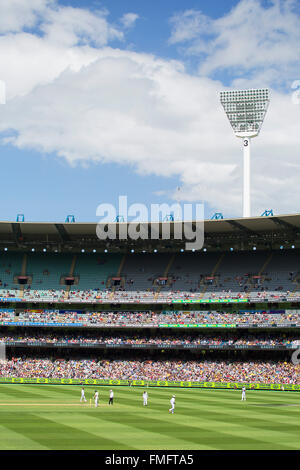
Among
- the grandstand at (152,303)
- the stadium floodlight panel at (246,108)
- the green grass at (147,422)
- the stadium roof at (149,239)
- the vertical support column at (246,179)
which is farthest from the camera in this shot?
the vertical support column at (246,179)

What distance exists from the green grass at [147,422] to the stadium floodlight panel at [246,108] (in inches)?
1588

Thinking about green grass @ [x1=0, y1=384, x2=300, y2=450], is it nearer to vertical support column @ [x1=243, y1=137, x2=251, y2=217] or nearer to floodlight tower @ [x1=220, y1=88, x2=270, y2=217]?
vertical support column @ [x1=243, y1=137, x2=251, y2=217]

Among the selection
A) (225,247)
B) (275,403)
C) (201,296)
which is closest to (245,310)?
(201,296)

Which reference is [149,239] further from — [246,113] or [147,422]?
[147,422]

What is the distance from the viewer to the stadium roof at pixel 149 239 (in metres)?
64.2

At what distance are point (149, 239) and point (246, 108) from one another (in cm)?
2141

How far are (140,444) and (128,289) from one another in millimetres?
48109

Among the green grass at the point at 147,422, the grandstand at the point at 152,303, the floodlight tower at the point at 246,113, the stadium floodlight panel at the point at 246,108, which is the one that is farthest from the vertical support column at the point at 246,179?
the green grass at the point at 147,422

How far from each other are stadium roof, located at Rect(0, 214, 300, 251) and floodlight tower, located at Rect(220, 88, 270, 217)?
5825 millimetres

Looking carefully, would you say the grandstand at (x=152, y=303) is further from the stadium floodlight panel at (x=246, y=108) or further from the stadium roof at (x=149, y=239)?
the stadium floodlight panel at (x=246, y=108)

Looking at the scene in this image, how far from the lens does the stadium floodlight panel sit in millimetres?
71938

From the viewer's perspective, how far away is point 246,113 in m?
74.5

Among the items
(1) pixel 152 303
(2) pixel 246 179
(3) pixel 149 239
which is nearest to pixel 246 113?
(2) pixel 246 179
